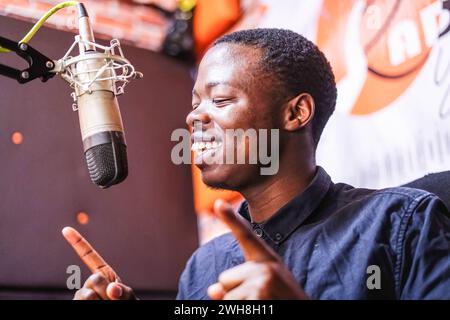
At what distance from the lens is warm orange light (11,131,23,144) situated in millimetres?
1950

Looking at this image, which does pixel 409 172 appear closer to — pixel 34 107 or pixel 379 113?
pixel 379 113

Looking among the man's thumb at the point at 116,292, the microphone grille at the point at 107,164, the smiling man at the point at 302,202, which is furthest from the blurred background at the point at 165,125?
the man's thumb at the point at 116,292

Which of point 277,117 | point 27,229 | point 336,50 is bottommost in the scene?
point 27,229

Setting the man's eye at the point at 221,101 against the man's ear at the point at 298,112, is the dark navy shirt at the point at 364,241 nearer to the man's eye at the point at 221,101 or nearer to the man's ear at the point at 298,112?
the man's ear at the point at 298,112

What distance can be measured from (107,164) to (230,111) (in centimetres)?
36

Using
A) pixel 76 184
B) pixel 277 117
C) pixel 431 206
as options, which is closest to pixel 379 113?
pixel 277 117

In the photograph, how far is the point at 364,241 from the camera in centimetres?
105

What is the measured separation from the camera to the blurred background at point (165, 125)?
146 centimetres

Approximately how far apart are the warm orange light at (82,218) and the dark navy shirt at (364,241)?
40.1 inches

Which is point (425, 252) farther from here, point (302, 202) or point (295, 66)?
point (295, 66)

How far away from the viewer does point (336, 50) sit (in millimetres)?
1752

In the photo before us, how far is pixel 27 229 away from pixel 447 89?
4.48ft

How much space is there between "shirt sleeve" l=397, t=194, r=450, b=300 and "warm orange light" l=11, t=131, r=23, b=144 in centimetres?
139

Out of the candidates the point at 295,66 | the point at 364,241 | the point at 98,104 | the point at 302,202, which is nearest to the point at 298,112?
the point at 295,66
